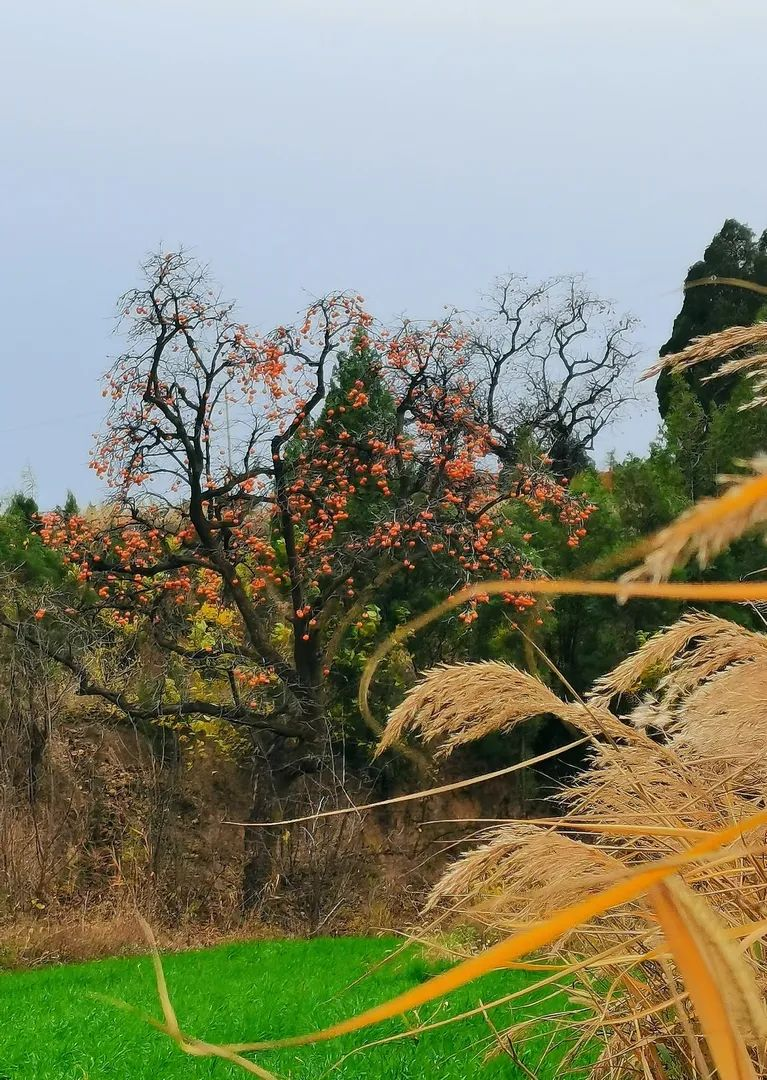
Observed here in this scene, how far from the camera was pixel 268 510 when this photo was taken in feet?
34.8

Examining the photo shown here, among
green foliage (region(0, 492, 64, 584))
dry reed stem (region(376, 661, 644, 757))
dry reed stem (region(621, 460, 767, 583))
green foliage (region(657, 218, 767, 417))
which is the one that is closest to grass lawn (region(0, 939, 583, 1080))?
dry reed stem (region(376, 661, 644, 757))

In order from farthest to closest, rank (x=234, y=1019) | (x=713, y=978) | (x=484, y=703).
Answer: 1. (x=234, y=1019)
2. (x=484, y=703)
3. (x=713, y=978)

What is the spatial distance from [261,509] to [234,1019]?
257 inches

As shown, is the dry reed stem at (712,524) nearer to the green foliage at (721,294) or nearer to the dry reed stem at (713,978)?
the dry reed stem at (713,978)

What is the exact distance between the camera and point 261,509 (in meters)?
10.8

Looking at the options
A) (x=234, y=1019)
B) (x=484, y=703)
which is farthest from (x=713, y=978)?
(x=234, y=1019)

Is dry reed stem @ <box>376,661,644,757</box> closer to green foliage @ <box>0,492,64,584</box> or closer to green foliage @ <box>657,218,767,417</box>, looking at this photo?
green foliage @ <box>0,492,64,584</box>

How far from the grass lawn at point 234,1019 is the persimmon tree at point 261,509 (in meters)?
2.90

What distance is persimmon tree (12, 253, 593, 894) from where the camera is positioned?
32.8 feet

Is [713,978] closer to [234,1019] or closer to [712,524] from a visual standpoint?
[712,524]

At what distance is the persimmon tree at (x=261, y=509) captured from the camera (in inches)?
394

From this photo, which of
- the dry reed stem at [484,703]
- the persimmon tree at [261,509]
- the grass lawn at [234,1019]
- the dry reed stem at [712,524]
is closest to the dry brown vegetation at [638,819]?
the dry reed stem at [484,703]

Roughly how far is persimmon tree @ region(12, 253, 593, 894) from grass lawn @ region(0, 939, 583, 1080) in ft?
9.52

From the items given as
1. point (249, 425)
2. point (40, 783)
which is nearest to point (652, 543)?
point (40, 783)
